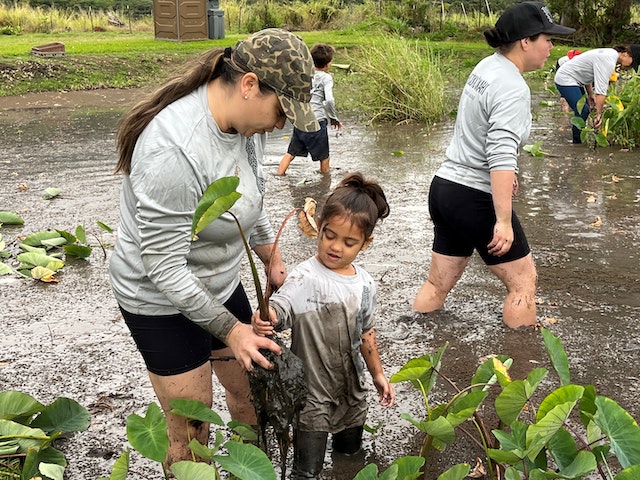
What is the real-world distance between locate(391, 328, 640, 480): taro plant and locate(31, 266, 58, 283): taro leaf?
2987mm

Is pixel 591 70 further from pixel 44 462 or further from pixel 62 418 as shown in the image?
pixel 44 462

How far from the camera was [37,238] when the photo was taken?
18.6 ft

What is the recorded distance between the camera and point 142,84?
15781 millimetres

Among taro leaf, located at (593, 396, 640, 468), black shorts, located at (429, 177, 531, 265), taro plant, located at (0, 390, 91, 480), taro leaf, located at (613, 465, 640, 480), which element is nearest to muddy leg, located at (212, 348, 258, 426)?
taro plant, located at (0, 390, 91, 480)

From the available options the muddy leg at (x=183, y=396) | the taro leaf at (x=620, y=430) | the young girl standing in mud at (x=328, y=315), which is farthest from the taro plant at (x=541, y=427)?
the muddy leg at (x=183, y=396)

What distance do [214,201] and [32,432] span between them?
3.97 feet

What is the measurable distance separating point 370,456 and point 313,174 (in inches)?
203

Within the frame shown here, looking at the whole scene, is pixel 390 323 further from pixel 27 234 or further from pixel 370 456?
pixel 27 234

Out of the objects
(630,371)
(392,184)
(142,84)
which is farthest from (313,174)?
(142,84)

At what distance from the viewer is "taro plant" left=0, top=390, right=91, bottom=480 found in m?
2.83

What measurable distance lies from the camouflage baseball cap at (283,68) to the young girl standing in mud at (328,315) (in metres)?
0.54

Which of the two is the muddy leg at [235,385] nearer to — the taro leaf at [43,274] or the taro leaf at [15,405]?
the taro leaf at [15,405]

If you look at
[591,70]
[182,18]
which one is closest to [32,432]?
[591,70]

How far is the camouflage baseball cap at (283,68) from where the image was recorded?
238cm
